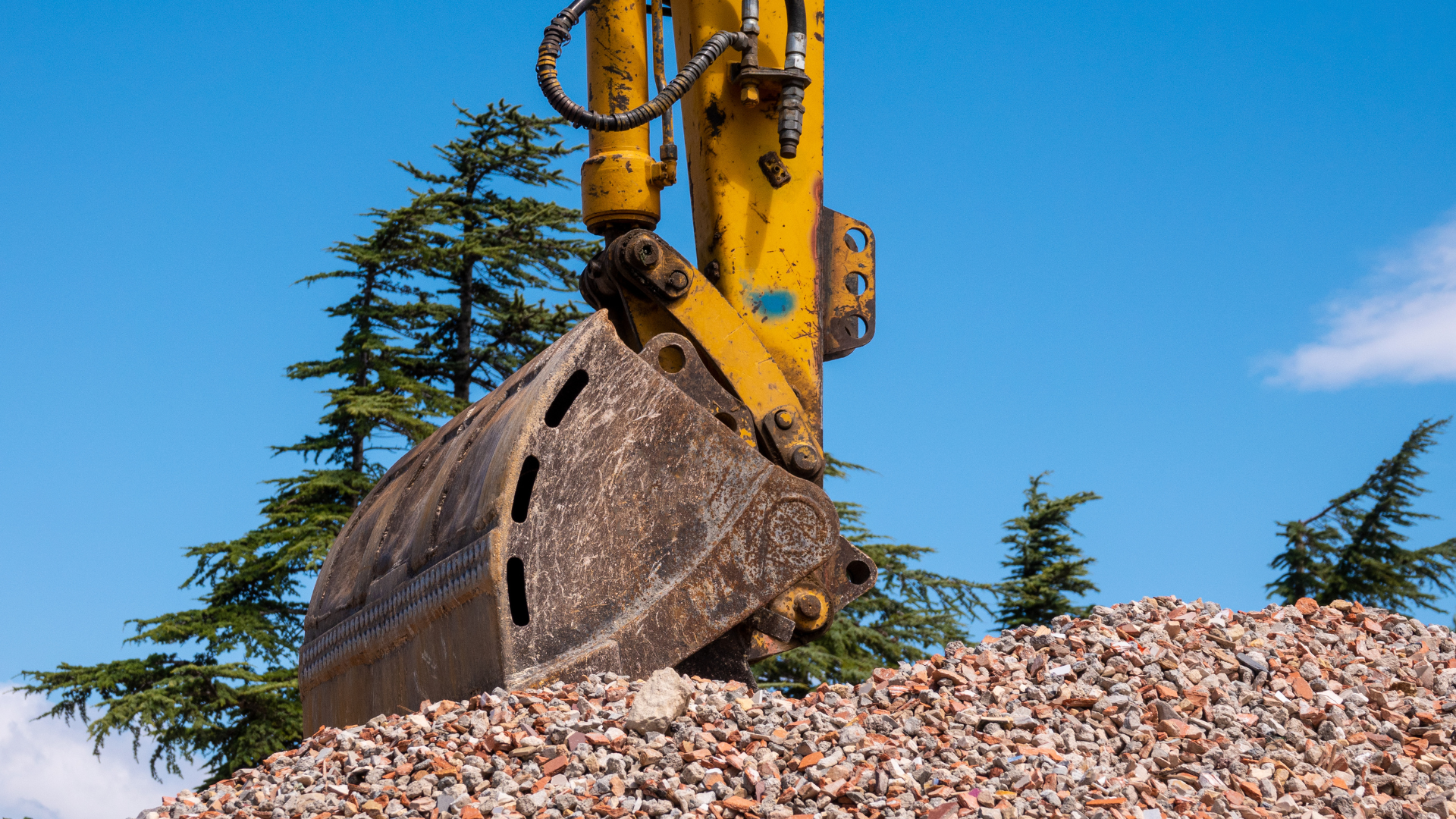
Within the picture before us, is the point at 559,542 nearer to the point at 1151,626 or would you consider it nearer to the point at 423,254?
the point at 1151,626

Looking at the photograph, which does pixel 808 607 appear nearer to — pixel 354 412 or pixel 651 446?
pixel 651 446

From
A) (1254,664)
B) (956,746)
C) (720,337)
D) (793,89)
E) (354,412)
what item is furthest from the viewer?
(354,412)

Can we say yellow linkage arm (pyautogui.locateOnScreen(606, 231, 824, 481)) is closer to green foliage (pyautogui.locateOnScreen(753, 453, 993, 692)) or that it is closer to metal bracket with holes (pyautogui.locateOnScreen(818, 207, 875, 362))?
metal bracket with holes (pyautogui.locateOnScreen(818, 207, 875, 362))

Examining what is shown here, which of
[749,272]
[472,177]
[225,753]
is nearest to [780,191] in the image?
[749,272]

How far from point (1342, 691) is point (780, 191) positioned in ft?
9.07

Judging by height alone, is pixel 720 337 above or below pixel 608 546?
above

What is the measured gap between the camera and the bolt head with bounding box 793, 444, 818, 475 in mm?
5117

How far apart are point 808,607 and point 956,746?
47.2 inches

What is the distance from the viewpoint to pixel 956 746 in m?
3.91

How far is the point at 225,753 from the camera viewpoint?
1419 cm

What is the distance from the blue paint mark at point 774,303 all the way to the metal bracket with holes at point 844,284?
0.73ft

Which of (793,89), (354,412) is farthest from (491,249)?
(793,89)

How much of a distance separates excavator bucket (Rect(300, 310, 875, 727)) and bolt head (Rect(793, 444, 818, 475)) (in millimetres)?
242

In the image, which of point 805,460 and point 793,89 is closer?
point 805,460
